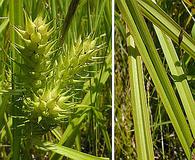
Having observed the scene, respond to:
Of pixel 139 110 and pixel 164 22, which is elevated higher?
pixel 164 22

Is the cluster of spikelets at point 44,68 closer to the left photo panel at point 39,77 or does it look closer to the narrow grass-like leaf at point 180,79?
the left photo panel at point 39,77

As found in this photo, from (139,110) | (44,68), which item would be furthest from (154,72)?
(44,68)

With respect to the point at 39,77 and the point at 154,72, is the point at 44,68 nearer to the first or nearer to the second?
the point at 39,77

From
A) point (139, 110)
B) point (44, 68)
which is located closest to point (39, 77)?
point (44, 68)

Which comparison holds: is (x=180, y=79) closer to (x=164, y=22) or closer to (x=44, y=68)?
(x=164, y=22)


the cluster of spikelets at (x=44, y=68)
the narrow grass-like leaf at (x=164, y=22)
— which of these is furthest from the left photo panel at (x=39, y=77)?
the narrow grass-like leaf at (x=164, y=22)

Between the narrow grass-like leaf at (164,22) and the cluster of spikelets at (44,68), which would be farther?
the narrow grass-like leaf at (164,22)

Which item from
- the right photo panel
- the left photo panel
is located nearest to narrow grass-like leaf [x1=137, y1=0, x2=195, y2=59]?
the right photo panel

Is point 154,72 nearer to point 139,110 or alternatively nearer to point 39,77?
point 139,110

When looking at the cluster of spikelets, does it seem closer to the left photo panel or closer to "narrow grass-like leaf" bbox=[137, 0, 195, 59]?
the left photo panel
